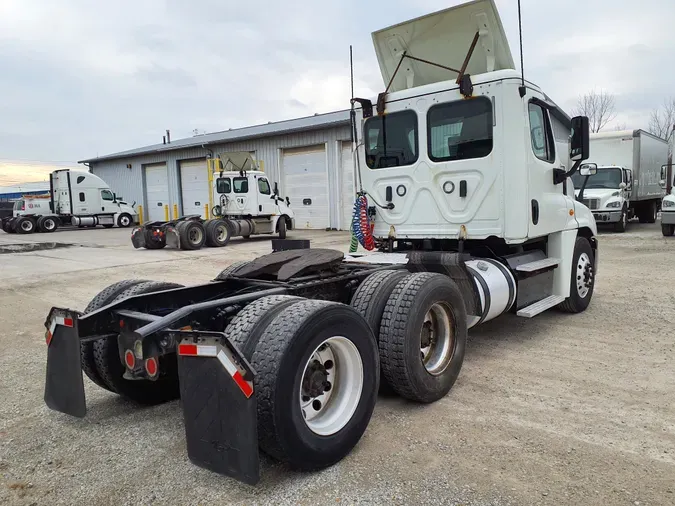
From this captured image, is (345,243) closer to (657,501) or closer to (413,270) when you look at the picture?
(413,270)

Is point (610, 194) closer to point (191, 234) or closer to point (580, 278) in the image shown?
point (580, 278)

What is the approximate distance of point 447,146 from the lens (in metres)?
5.31

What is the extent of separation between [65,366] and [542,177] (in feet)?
15.2

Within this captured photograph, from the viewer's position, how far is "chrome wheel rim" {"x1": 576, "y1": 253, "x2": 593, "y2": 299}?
6340 mm

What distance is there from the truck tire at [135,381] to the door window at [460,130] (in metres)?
3.02

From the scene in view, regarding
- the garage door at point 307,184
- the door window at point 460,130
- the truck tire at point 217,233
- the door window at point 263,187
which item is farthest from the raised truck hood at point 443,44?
the garage door at point 307,184

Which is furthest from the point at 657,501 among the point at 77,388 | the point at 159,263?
the point at 159,263

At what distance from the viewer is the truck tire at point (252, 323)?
2.71m

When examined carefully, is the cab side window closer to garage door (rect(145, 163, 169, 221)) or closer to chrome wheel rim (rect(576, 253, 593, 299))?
chrome wheel rim (rect(576, 253, 593, 299))

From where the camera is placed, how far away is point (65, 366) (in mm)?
3021

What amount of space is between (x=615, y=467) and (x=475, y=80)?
11.9ft

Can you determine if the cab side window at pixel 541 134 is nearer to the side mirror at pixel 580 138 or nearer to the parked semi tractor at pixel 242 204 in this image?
the side mirror at pixel 580 138

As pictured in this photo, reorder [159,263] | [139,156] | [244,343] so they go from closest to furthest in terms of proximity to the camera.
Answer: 1. [244,343]
2. [159,263]
3. [139,156]

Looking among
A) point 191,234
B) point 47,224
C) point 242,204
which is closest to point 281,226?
point 242,204
